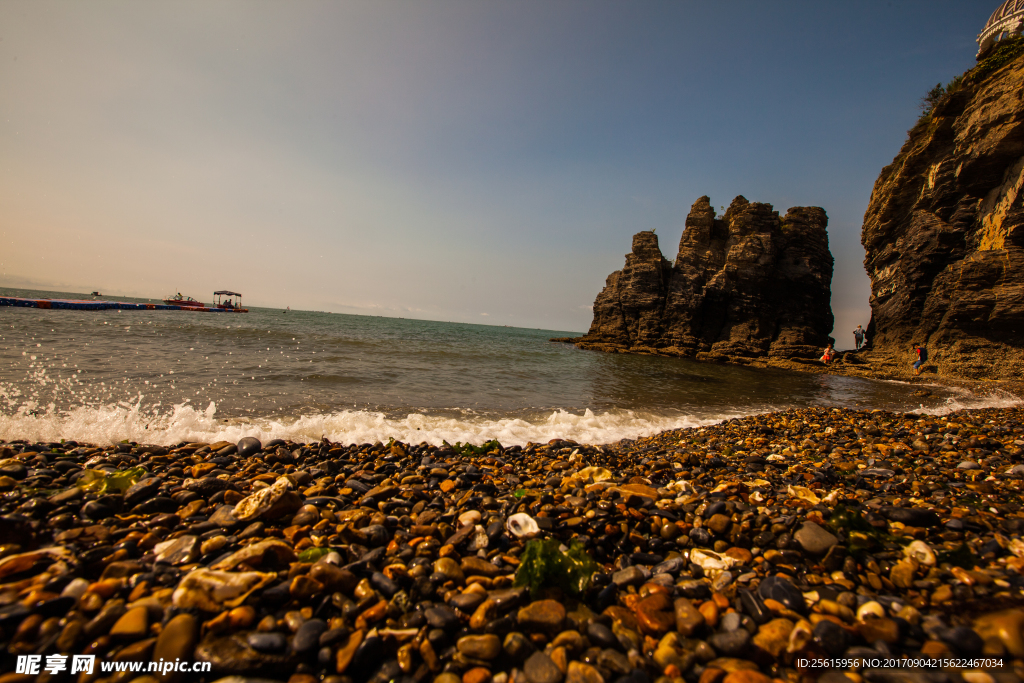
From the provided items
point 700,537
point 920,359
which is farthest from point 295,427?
point 920,359

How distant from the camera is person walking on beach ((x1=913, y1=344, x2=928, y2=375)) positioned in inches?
834

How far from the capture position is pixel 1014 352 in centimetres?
1750

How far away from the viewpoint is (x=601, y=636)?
6.54ft

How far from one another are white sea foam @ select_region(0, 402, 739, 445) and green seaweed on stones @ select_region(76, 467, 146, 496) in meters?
2.33

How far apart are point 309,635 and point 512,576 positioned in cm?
126

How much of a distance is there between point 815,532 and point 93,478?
6.75 metres

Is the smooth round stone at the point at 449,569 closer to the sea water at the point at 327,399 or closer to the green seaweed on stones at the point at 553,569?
the green seaweed on stones at the point at 553,569

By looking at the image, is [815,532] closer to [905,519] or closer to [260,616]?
[905,519]

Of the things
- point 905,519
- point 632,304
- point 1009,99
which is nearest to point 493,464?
point 905,519

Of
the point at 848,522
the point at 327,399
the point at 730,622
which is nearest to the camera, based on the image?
the point at 730,622

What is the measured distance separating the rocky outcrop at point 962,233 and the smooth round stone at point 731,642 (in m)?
27.8

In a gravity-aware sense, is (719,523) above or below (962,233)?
below

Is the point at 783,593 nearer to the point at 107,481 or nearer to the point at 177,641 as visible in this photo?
the point at 177,641

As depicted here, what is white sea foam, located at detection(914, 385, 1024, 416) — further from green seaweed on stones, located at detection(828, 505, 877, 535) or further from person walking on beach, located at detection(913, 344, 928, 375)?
green seaweed on stones, located at detection(828, 505, 877, 535)
